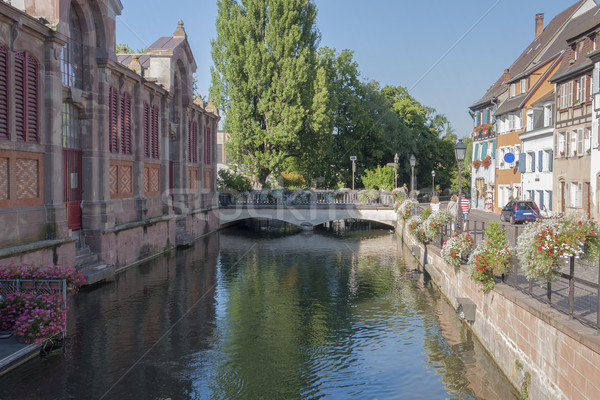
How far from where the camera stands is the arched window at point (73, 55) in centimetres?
1841

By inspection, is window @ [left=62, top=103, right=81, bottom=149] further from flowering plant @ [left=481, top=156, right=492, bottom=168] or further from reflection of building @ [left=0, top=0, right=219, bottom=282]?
flowering plant @ [left=481, top=156, right=492, bottom=168]

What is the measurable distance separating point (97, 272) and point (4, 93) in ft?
20.9

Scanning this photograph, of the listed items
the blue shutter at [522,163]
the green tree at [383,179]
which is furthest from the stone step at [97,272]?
the blue shutter at [522,163]

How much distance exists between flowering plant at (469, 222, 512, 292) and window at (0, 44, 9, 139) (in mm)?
11551

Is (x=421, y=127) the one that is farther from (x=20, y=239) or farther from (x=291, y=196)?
(x=20, y=239)

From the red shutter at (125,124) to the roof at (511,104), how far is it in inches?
1144

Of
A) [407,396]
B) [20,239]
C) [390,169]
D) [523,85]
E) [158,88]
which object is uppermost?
[523,85]

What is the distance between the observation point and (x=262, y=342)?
41.8ft

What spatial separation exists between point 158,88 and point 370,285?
13938 mm

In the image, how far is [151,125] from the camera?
26391 millimetres

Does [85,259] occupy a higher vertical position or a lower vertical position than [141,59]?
lower

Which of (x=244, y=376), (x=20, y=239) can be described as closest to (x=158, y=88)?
(x=20, y=239)

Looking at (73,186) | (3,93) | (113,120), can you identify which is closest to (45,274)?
(3,93)

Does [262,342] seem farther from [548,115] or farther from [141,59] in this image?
[548,115]
